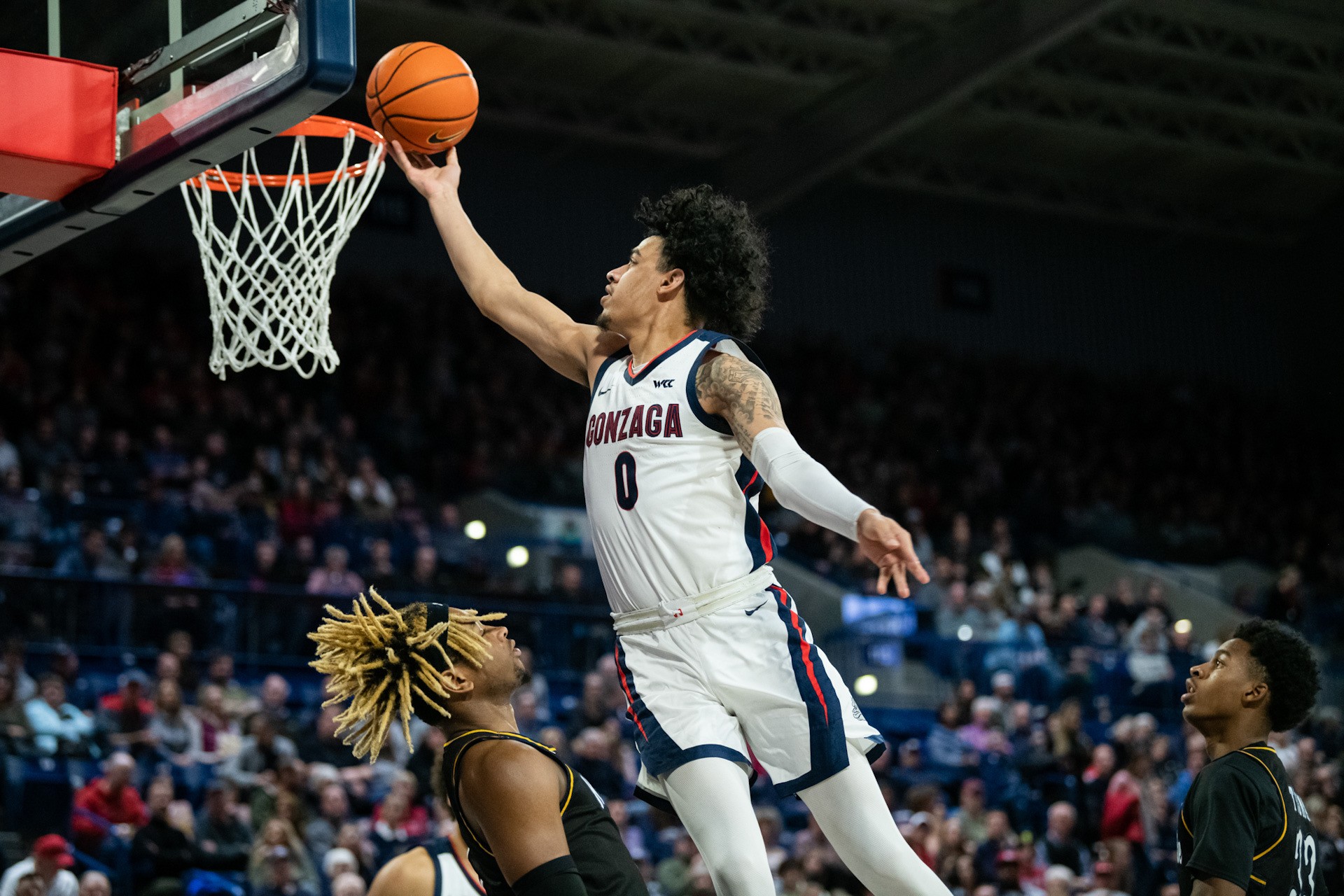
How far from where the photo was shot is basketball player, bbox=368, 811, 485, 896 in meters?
5.60

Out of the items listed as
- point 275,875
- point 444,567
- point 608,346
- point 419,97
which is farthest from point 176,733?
point 608,346

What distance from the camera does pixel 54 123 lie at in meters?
4.39

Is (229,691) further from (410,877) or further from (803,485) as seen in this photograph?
(803,485)

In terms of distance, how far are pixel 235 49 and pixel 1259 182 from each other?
22.0 metres

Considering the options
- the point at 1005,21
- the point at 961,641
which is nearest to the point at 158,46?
the point at 961,641

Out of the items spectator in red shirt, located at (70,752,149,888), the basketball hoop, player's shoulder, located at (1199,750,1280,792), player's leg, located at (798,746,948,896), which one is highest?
the basketball hoop

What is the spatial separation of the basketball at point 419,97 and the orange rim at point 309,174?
0.20 m

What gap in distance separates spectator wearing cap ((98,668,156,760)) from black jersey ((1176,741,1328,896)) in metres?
6.84

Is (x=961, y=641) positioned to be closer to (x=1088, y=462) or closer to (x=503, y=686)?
(x=1088, y=462)

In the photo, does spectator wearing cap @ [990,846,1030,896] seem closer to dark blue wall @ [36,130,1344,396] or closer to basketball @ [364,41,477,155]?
basketball @ [364,41,477,155]

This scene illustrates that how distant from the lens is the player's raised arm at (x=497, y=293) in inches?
177

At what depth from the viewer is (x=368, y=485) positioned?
13.5m

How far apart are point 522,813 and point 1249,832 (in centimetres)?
184

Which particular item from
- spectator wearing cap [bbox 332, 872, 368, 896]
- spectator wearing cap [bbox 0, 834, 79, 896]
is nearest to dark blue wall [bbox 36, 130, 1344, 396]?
spectator wearing cap [bbox 0, 834, 79, 896]
